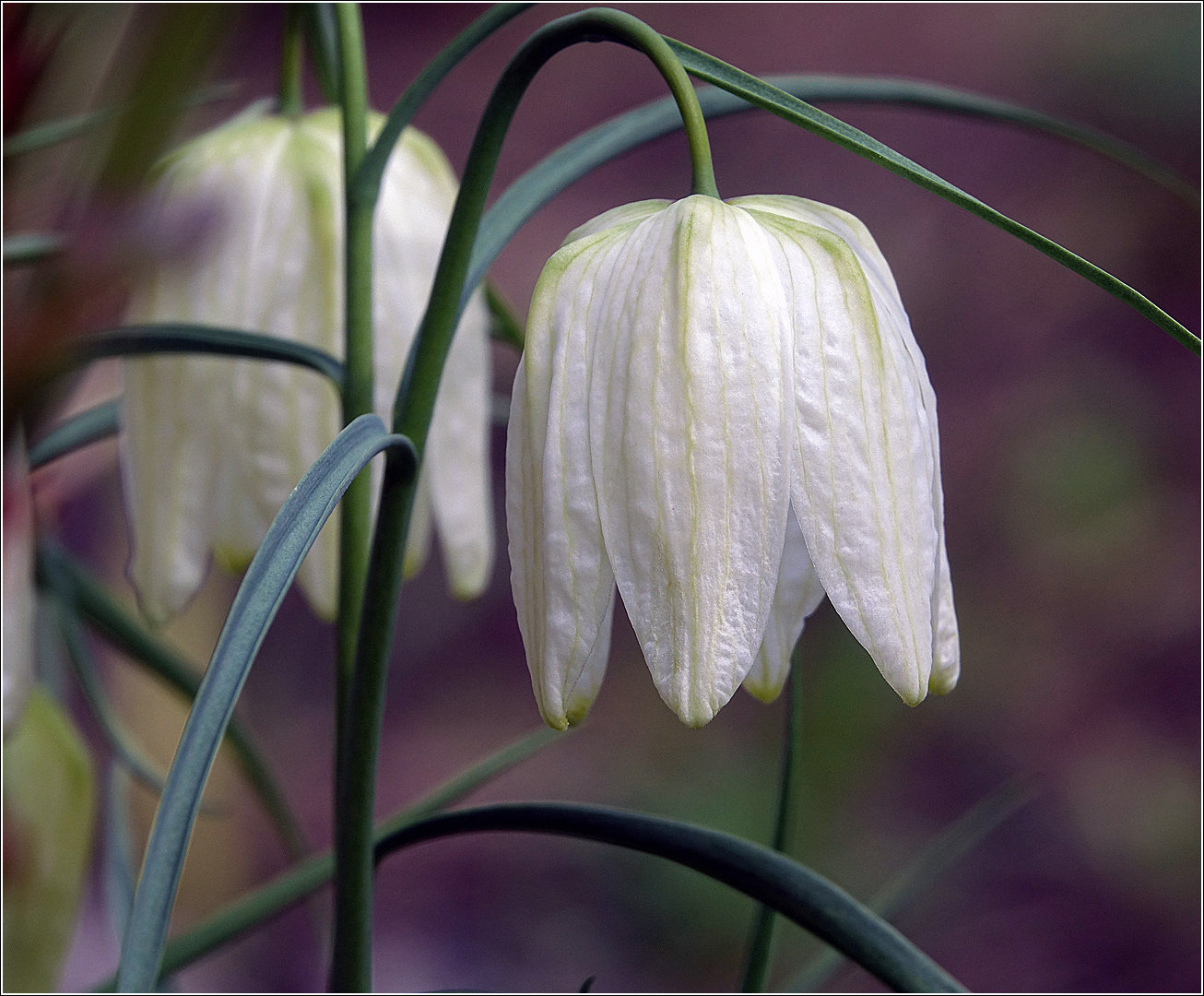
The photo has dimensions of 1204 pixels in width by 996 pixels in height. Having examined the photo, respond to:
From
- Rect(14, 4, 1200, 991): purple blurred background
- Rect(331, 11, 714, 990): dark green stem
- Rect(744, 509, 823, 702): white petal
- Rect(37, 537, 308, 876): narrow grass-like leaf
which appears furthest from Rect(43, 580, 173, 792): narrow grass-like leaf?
Rect(14, 4, 1200, 991): purple blurred background

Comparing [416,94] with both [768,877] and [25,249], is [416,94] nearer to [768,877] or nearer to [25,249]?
[25,249]

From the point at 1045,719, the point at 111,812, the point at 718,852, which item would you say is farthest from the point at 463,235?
the point at 1045,719

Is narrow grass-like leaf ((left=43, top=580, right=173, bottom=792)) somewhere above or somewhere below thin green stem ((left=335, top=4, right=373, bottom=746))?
below

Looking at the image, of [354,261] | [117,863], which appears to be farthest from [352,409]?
[117,863]

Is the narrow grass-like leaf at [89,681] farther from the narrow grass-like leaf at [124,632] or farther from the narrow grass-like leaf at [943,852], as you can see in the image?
the narrow grass-like leaf at [943,852]

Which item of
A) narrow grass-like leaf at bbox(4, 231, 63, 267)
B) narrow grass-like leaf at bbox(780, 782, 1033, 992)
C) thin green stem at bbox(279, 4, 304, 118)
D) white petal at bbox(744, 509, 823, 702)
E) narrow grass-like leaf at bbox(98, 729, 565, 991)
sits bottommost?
narrow grass-like leaf at bbox(98, 729, 565, 991)

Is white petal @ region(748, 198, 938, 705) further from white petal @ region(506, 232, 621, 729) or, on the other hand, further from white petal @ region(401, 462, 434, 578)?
white petal @ region(401, 462, 434, 578)
